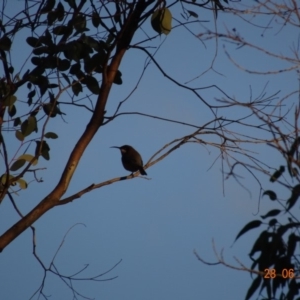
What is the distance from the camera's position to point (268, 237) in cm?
362

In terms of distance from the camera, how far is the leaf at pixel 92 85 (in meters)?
3.53

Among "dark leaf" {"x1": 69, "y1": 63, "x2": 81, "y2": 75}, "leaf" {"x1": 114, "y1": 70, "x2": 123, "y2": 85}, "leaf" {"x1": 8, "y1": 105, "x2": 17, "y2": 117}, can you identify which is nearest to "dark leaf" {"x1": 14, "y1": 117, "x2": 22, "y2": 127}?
"leaf" {"x1": 8, "y1": 105, "x2": 17, "y2": 117}

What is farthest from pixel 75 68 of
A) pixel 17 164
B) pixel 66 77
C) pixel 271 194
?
pixel 271 194

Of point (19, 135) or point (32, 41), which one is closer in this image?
point (19, 135)

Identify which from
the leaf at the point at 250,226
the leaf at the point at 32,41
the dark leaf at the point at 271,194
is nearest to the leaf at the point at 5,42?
the leaf at the point at 32,41

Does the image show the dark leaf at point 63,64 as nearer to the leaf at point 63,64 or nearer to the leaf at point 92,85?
the leaf at point 63,64

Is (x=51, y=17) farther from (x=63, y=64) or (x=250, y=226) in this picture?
(x=250, y=226)

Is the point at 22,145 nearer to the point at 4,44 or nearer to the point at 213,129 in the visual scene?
the point at 4,44

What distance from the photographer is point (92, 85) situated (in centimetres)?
353

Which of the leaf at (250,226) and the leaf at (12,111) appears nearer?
the leaf at (12,111)

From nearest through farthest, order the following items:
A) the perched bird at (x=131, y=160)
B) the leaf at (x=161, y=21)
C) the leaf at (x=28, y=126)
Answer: the leaf at (x=28, y=126)
the leaf at (x=161, y=21)
the perched bird at (x=131, y=160)

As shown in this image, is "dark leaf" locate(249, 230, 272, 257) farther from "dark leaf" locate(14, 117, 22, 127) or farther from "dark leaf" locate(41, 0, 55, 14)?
"dark leaf" locate(41, 0, 55, 14)

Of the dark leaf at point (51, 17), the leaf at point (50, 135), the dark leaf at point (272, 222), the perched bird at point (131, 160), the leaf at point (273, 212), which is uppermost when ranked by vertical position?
the perched bird at point (131, 160)

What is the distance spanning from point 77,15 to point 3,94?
0.60 metres
